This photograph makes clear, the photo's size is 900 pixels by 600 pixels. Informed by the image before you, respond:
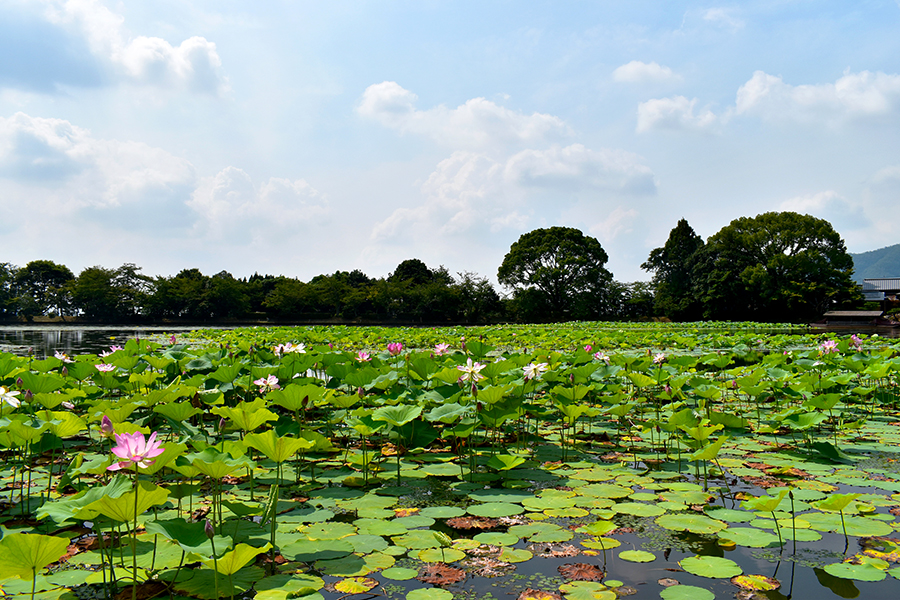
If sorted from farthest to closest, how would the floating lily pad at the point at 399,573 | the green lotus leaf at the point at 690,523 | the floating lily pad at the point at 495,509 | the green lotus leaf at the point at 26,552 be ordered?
the floating lily pad at the point at 495,509 < the green lotus leaf at the point at 690,523 < the floating lily pad at the point at 399,573 < the green lotus leaf at the point at 26,552

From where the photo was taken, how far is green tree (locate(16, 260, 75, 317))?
48.8 m

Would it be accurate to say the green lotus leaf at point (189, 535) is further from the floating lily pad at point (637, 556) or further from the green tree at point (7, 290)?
the green tree at point (7, 290)

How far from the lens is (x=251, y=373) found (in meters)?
4.55

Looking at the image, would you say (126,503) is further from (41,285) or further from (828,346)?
(41,285)

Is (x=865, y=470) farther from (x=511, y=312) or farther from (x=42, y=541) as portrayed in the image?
(x=511, y=312)

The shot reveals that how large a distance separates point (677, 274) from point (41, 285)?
59.7 metres

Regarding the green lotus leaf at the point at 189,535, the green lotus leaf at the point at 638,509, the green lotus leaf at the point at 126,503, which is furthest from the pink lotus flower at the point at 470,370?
the green lotus leaf at the point at 126,503

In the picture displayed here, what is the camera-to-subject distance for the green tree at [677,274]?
37.1 m

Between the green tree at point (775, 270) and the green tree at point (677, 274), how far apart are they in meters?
1.15

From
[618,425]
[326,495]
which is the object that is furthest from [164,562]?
[618,425]

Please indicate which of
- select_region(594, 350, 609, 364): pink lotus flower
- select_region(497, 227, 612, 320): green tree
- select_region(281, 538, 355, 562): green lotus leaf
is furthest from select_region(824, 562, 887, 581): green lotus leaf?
select_region(497, 227, 612, 320): green tree

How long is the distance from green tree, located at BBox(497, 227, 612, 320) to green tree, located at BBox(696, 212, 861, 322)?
688cm

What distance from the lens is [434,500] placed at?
2.89 metres

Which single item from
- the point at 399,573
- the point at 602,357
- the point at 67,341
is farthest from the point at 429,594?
the point at 67,341
